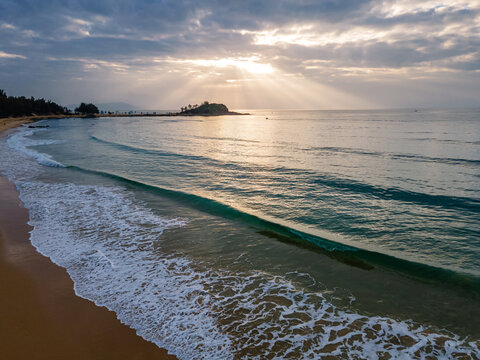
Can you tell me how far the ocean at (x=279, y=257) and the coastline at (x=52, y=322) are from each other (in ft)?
0.83

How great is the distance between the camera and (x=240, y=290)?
6.54 meters

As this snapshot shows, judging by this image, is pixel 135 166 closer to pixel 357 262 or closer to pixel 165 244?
pixel 165 244

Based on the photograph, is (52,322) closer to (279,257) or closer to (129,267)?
(129,267)

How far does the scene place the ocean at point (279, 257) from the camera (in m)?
5.20

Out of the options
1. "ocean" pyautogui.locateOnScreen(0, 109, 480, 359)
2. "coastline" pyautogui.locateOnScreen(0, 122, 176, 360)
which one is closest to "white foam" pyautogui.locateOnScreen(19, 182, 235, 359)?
"ocean" pyautogui.locateOnScreen(0, 109, 480, 359)

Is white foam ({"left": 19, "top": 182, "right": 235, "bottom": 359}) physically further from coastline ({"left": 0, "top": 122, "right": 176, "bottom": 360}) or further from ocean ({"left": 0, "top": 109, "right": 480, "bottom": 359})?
coastline ({"left": 0, "top": 122, "right": 176, "bottom": 360})

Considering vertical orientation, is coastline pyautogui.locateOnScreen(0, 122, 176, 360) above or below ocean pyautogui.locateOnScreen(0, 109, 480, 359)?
below

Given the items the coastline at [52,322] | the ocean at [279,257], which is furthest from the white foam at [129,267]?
the coastline at [52,322]

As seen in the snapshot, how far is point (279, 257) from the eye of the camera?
8.29 metres

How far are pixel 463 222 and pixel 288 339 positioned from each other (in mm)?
9027

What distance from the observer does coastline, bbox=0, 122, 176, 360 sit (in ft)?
15.8

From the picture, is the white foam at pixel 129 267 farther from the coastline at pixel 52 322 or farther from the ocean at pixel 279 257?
the coastline at pixel 52 322

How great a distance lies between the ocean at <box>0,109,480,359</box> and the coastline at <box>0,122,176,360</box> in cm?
25

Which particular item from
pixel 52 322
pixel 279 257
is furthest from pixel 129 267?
pixel 279 257
